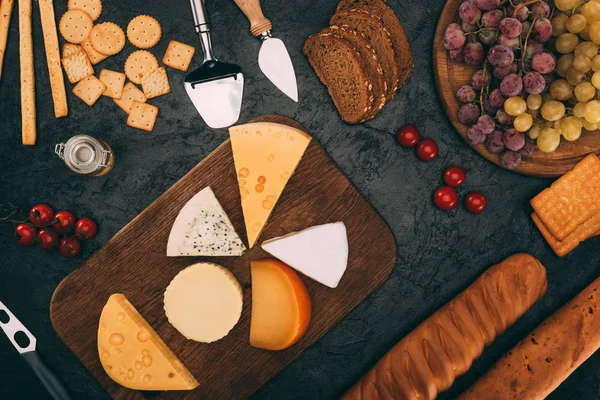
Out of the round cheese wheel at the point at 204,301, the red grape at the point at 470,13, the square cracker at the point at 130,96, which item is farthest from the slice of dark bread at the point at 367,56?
the round cheese wheel at the point at 204,301

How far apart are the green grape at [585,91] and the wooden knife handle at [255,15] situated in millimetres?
1316

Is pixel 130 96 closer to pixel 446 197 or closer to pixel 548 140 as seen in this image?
pixel 446 197

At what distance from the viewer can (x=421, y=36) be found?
2059 mm

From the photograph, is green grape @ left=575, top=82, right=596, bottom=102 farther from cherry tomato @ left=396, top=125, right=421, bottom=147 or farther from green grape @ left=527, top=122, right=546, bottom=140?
cherry tomato @ left=396, top=125, right=421, bottom=147

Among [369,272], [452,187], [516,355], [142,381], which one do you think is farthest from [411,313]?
[142,381]

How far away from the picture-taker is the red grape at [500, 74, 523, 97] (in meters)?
1.71

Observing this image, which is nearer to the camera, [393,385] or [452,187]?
[393,385]

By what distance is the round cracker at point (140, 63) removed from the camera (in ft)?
6.72

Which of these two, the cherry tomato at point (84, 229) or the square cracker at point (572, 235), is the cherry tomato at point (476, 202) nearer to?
the square cracker at point (572, 235)

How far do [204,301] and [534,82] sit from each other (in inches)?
64.9

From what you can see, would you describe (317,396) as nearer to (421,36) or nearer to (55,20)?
(421,36)

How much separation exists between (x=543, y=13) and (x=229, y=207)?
1.54m

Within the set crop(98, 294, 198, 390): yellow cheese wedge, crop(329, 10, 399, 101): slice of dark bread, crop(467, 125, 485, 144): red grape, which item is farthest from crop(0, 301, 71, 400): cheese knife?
crop(467, 125, 485, 144): red grape

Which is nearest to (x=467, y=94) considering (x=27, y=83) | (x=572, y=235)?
(x=572, y=235)
